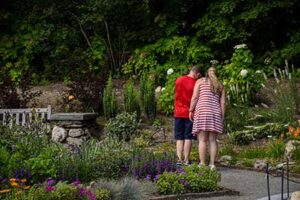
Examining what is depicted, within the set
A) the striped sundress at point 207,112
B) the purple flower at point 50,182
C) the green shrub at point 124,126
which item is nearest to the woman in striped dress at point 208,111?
the striped sundress at point 207,112

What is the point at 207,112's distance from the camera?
10203mm

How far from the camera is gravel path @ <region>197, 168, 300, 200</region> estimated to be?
8.50 m

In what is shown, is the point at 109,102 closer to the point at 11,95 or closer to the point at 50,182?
the point at 11,95

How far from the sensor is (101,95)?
605 inches

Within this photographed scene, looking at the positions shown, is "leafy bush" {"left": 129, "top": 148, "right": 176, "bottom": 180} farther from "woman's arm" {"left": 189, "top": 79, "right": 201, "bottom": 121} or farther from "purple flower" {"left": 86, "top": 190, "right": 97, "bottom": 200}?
"purple flower" {"left": 86, "top": 190, "right": 97, "bottom": 200}

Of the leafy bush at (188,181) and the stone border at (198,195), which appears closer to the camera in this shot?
the stone border at (198,195)

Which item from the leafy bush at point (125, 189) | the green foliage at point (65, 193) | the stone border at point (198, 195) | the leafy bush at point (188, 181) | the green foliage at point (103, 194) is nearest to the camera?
the green foliage at point (65, 193)

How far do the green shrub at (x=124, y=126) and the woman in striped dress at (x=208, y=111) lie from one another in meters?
3.63

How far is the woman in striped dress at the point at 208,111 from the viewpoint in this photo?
10.2 meters

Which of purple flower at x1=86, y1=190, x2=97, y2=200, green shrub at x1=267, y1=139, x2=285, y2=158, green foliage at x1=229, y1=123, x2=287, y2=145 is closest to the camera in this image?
purple flower at x1=86, y1=190, x2=97, y2=200

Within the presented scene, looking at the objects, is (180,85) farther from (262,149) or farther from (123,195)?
(123,195)

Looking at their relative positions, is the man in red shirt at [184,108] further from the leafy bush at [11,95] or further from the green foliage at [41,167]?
the leafy bush at [11,95]

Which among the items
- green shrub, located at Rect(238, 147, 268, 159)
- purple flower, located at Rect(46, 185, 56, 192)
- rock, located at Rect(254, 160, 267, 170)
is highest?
green shrub, located at Rect(238, 147, 268, 159)

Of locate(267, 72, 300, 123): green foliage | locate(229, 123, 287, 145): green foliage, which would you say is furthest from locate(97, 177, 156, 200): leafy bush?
locate(267, 72, 300, 123): green foliage
